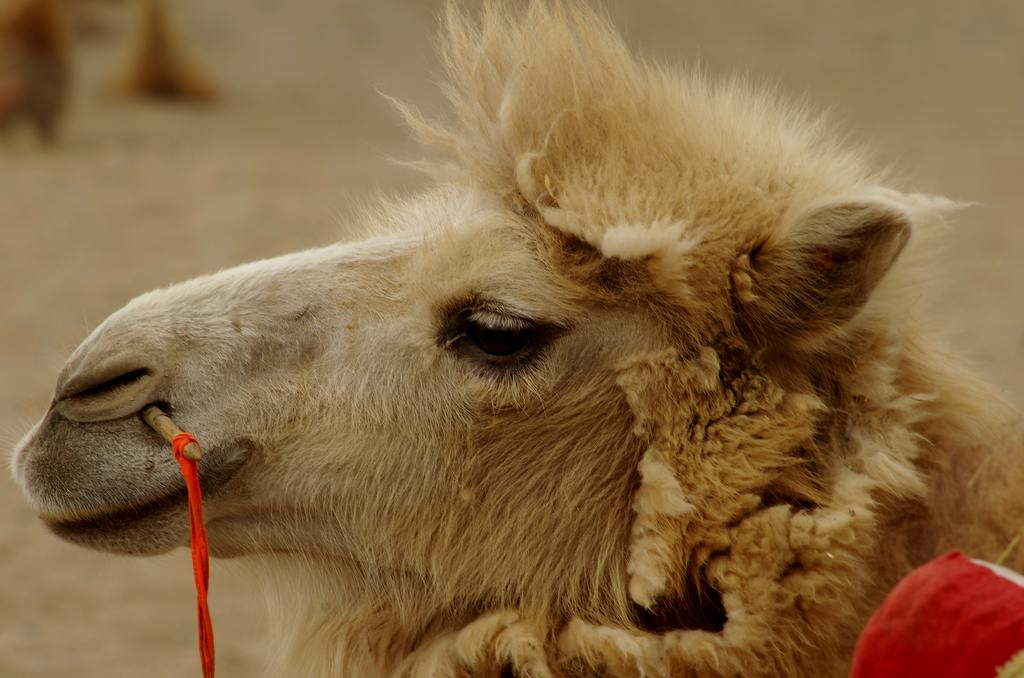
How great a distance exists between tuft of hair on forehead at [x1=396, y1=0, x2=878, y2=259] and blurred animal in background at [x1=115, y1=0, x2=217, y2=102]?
11.8 metres

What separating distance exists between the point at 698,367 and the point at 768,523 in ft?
0.90

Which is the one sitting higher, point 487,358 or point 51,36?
point 487,358

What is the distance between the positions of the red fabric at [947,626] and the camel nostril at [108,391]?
119 cm

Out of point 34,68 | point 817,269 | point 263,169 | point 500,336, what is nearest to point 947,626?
A: point 817,269

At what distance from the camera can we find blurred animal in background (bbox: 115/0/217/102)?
547 inches

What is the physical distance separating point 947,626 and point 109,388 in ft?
4.37

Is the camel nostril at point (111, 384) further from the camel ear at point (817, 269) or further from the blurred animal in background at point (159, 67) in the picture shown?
the blurred animal in background at point (159, 67)

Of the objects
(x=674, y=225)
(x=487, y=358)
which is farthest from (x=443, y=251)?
(x=674, y=225)

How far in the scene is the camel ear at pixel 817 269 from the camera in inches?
84.0

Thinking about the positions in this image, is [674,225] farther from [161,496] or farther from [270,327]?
[161,496]

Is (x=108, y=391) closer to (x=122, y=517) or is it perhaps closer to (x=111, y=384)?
(x=111, y=384)

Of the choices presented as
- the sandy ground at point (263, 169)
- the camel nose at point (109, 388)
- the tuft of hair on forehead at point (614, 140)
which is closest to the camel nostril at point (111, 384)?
the camel nose at point (109, 388)

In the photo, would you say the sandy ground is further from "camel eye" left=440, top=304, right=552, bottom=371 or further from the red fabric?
the red fabric

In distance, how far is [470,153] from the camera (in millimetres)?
2582
